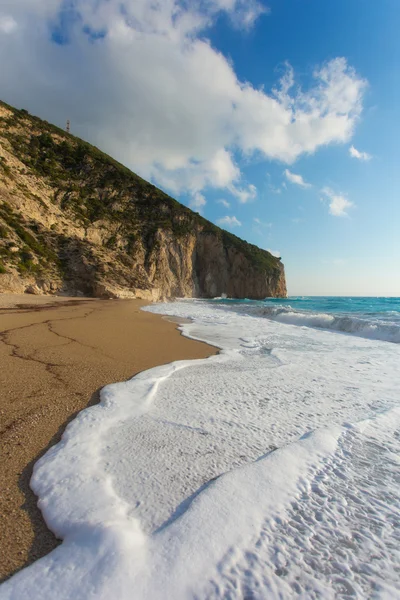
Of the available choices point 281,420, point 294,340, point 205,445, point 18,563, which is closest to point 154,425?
point 205,445

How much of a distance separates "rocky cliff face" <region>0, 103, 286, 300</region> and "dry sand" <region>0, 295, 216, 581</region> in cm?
1800

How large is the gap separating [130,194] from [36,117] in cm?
1739

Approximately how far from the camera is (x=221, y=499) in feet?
5.43

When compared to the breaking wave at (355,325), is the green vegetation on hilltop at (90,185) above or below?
above

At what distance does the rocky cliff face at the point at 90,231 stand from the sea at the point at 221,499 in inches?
872

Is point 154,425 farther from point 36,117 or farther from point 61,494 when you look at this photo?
point 36,117

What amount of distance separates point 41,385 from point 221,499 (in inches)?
97.8

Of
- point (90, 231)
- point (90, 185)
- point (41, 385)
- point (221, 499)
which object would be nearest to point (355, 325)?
point (41, 385)

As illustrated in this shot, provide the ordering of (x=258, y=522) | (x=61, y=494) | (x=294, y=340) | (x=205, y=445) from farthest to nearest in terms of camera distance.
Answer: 1. (x=294, y=340)
2. (x=205, y=445)
3. (x=61, y=494)
4. (x=258, y=522)

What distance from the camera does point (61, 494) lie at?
A: 1658 millimetres

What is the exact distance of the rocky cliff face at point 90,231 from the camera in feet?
83.7

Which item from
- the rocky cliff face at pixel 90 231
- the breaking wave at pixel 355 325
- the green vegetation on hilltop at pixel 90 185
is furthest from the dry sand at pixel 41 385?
the green vegetation on hilltop at pixel 90 185

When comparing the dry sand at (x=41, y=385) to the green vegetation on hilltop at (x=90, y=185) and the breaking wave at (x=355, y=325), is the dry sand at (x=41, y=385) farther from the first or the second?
the green vegetation on hilltop at (x=90, y=185)

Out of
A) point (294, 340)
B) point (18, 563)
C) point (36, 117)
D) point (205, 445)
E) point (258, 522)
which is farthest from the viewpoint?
point (36, 117)
